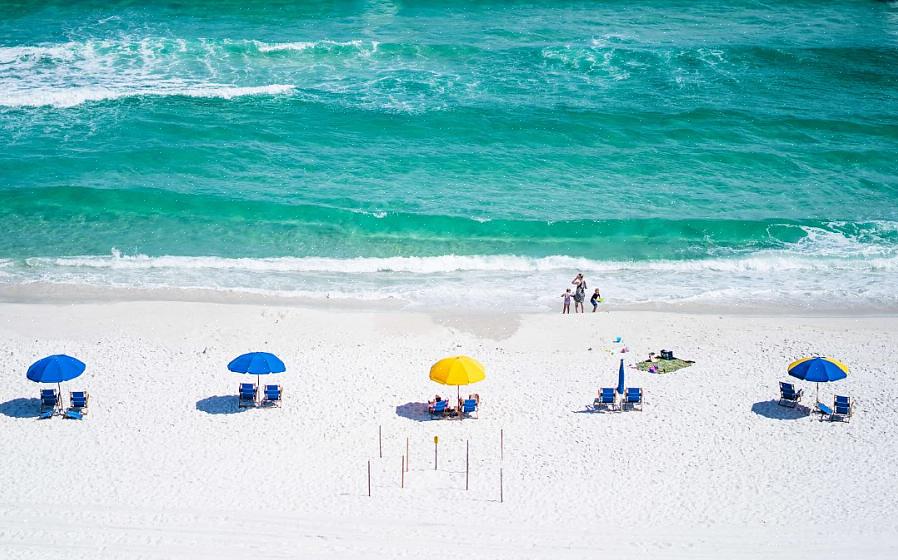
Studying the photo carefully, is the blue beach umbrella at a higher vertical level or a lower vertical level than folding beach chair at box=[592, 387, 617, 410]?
higher

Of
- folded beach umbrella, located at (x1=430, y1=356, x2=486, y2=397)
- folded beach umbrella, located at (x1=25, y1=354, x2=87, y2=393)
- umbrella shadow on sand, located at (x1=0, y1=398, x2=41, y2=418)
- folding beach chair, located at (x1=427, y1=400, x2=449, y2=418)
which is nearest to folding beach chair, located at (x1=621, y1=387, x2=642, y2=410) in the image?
folded beach umbrella, located at (x1=430, y1=356, x2=486, y2=397)

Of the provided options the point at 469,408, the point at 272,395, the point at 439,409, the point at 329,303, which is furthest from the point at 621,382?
the point at 329,303

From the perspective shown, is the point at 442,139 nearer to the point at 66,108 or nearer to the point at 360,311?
the point at 360,311

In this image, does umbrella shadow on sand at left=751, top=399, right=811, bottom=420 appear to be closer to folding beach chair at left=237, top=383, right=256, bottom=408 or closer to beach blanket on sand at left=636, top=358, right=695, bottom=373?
beach blanket on sand at left=636, top=358, right=695, bottom=373

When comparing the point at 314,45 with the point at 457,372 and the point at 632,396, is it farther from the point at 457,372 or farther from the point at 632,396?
the point at 632,396

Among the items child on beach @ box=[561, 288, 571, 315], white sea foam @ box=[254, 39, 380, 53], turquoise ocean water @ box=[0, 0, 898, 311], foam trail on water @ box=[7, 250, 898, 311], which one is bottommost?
child on beach @ box=[561, 288, 571, 315]

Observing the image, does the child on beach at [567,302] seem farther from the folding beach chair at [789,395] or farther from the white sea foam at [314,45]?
the white sea foam at [314,45]
